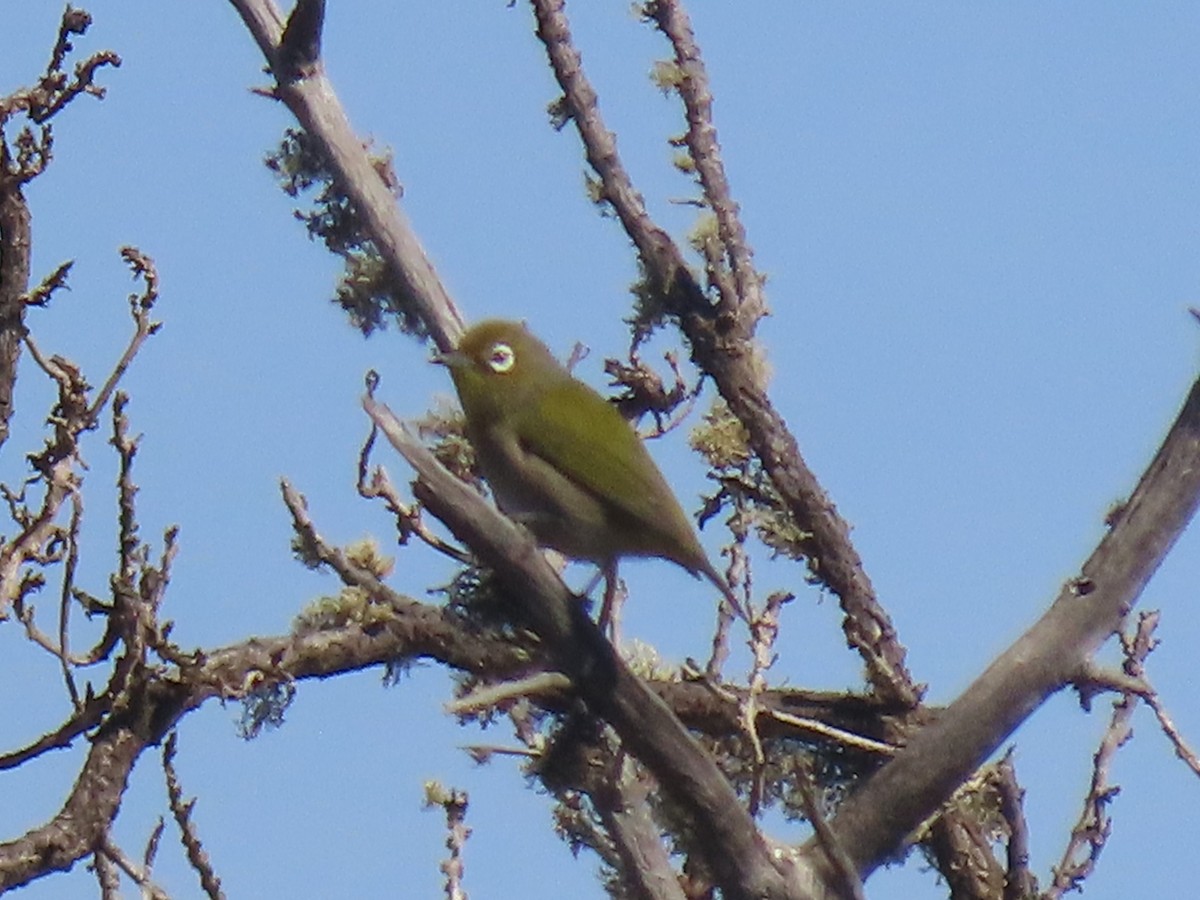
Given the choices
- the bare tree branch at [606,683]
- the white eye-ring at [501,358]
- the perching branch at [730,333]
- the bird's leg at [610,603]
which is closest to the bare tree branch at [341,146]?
the perching branch at [730,333]

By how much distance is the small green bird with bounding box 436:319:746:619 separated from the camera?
18.8 ft

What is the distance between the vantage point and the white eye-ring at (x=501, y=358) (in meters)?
6.10

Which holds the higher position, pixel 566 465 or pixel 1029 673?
pixel 566 465

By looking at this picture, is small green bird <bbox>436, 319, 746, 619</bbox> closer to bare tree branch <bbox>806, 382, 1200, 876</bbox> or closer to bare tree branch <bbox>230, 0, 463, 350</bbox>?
bare tree branch <bbox>806, 382, 1200, 876</bbox>

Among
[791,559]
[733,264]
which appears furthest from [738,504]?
[733,264]

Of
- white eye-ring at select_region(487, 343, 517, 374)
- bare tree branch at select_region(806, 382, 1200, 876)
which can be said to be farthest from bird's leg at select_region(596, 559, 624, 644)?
bare tree branch at select_region(806, 382, 1200, 876)

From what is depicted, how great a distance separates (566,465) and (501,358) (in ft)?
1.72

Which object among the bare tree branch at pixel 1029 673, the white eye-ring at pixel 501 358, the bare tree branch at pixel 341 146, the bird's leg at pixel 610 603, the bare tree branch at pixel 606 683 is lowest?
the bare tree branch at pixel 606 683

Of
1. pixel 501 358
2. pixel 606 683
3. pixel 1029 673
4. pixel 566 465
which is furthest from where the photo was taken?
pixel 501 358

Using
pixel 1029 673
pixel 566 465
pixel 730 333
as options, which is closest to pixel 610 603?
pixel 566 465

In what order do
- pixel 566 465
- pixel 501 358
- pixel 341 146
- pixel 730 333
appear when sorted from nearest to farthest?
pixel 566 465, pixel 501 358, pixel 730 333, pixel 341 146

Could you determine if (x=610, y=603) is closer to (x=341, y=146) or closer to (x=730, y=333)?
(x=730, y=333)

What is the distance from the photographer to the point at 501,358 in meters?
6.16

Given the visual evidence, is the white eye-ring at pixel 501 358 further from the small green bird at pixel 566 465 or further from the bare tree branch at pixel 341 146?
the bare tree branch at pixel 341 146
